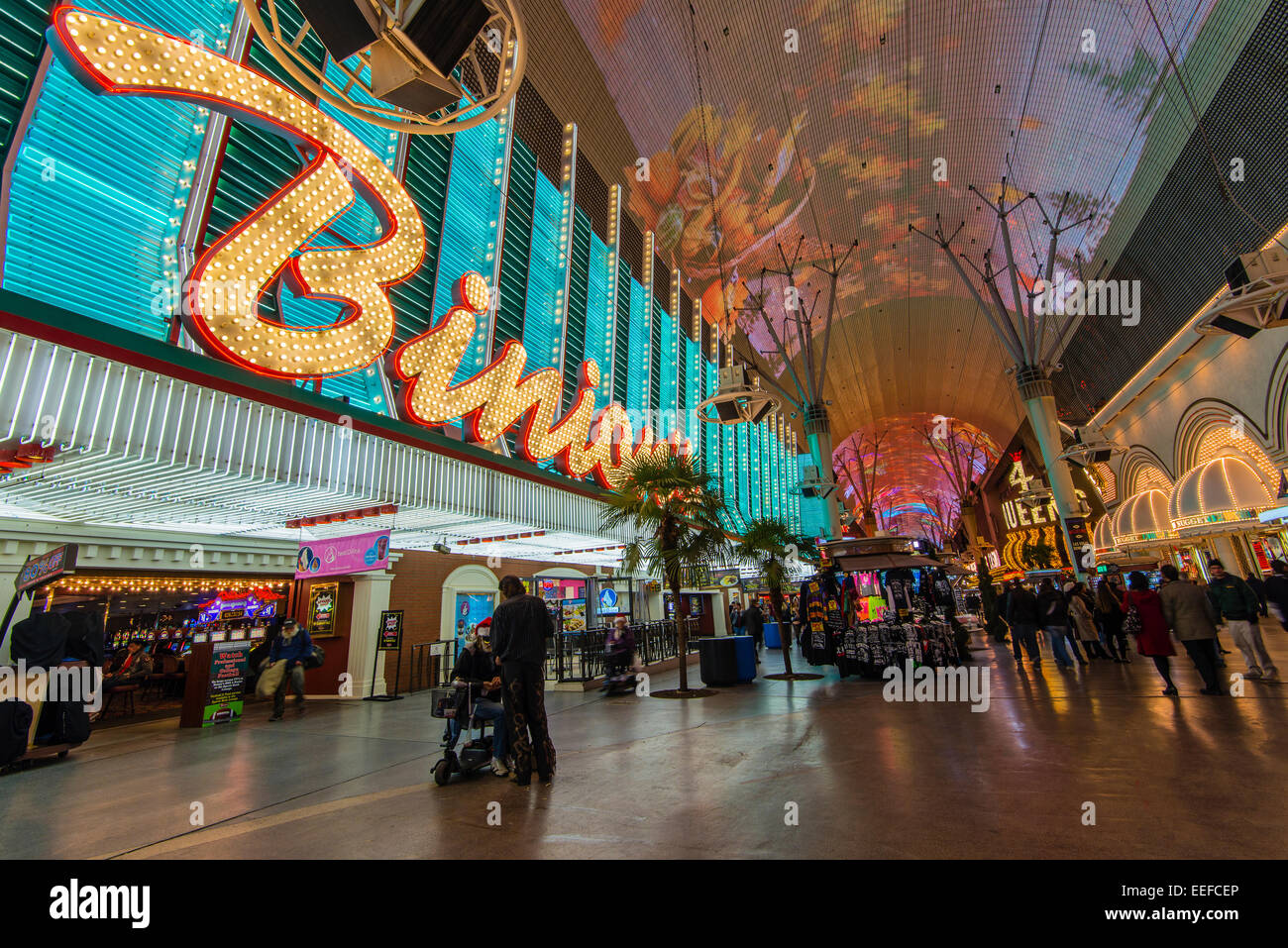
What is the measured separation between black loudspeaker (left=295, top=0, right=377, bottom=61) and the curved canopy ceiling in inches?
611

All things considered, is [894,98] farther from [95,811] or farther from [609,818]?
[95,811]

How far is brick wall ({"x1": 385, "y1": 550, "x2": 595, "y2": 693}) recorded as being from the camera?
12898mm

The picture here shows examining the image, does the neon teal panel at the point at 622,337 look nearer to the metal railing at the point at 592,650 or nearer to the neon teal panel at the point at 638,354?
the neon teal panel at the point at 638,354

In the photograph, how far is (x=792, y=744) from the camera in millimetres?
5969

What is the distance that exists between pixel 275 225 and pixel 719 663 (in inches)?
438

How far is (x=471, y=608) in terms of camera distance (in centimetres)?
1481

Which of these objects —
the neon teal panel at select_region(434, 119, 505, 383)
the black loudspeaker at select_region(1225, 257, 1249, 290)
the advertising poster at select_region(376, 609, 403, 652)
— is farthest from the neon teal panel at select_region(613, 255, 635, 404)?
the black loudspeaker at select_region(1225, 257, 1249, 290)

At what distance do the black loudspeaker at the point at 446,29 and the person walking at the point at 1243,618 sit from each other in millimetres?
11431

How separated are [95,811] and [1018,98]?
29548mm

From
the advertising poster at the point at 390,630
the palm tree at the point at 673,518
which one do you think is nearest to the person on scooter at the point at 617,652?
the palm tree at the point at 673,518

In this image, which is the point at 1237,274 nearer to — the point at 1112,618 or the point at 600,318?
the point at 1112,618

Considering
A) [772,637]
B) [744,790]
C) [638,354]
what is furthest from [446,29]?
[772,637]

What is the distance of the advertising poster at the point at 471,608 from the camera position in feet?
47.2
